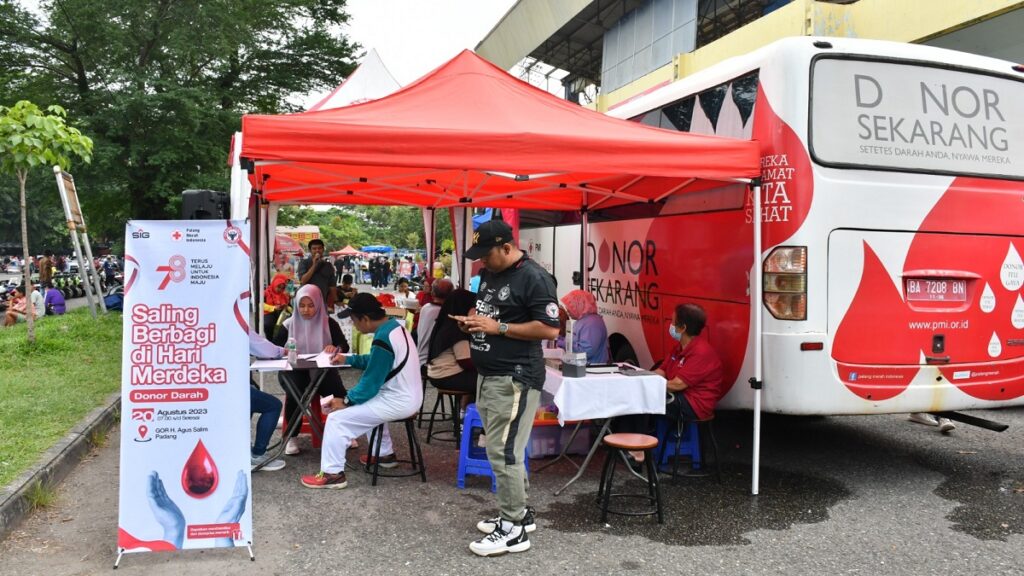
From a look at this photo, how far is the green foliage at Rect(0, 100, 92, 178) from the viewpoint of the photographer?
8.99 m

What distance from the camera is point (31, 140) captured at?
900 cm

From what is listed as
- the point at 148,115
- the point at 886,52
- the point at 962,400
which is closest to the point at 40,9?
the point at 148,115

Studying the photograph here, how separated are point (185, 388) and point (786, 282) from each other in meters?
3.57

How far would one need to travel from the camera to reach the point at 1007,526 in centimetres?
431

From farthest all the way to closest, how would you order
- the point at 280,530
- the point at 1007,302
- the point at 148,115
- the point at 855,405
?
the point at 148,115 < the point at 1007,302 < the point at 855,405 < the point at 280,530

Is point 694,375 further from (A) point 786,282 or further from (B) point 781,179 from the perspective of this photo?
(B) point 781,179

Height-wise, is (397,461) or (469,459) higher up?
(469,459)

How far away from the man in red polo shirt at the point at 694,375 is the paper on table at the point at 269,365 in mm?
2697

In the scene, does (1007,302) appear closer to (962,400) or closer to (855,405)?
(962,400)

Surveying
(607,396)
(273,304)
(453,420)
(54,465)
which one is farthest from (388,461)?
(273,304)

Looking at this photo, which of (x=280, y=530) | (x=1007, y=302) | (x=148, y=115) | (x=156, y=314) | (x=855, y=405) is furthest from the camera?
(x=148, y=115)

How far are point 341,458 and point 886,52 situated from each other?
14.8 feet

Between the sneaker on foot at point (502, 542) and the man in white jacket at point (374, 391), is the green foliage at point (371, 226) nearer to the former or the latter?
the man in white jacket at point (374, 391)

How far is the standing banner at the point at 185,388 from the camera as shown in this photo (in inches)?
144
